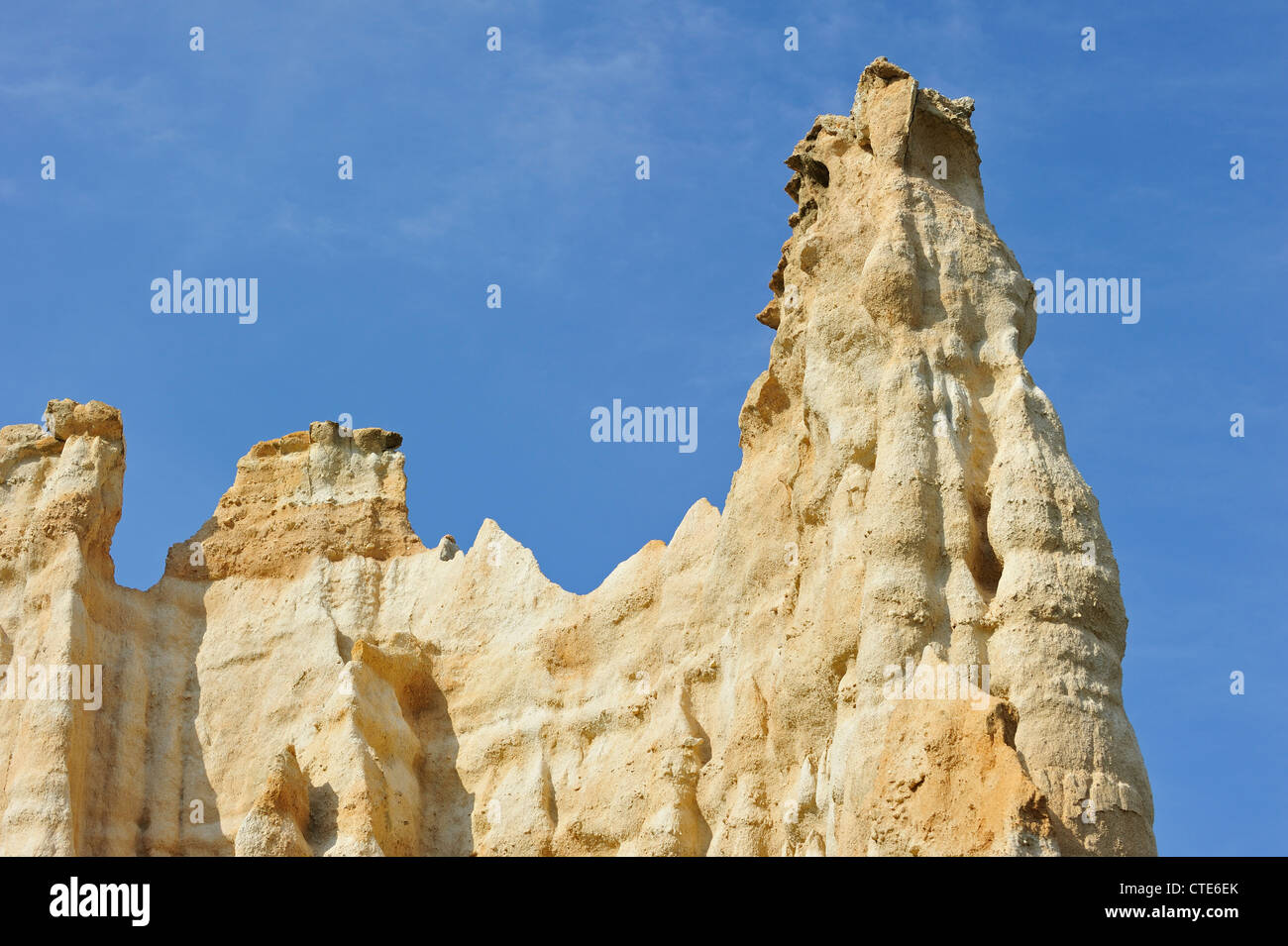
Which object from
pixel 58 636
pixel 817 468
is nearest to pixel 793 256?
pixel 817 468

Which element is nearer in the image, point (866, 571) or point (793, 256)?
point (866, 571)

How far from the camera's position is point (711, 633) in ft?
94.2

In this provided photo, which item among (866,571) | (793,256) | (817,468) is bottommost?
(866,571)

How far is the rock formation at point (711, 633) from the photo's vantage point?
2125cm

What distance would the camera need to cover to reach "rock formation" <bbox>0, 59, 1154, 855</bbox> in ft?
69.7

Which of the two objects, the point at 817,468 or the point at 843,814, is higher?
the point at 817,468

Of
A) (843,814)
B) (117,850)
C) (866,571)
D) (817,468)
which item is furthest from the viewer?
(117,850)

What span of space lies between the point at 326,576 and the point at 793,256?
1019cm

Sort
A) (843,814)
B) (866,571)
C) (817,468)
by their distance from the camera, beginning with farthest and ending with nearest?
(817,468) → (866,571) → (843,814)
